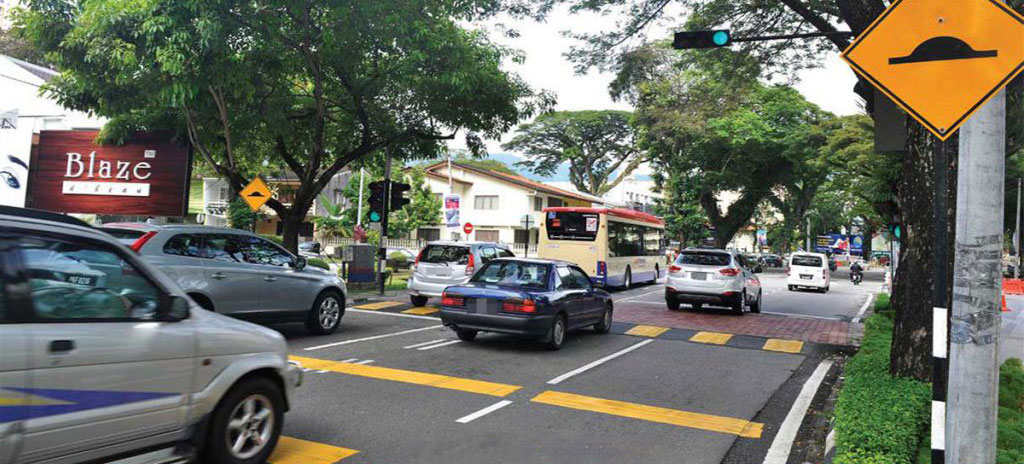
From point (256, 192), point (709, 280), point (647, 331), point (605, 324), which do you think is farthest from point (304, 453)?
point (709, 280)

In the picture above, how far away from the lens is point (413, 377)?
7.76m

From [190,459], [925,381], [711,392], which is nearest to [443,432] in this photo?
[190,459]

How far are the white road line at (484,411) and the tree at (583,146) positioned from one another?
46.1 metres

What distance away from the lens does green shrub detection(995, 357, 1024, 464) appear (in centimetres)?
459

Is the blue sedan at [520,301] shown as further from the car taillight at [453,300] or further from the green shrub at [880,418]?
the green shrub at [880,418]

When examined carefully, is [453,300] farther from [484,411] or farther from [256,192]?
[256,192]

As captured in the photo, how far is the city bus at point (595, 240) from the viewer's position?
21.4 m

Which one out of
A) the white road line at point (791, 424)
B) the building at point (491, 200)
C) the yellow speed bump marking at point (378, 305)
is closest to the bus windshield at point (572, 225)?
the yellow speed bump marking at point (378, 305)

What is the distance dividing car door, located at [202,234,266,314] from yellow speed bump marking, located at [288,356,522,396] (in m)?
1.42

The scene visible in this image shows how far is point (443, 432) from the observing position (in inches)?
221

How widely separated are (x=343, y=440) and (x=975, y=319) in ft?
14.5

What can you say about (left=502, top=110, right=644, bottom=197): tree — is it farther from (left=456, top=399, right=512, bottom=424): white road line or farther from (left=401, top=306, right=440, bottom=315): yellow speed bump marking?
(left=456, top=399, right=512, bottom=424): white road line

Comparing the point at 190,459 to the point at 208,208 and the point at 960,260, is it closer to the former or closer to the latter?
the point at 960,260

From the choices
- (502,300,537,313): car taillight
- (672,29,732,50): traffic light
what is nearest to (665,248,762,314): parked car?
(672,29,732,50): traffic light
